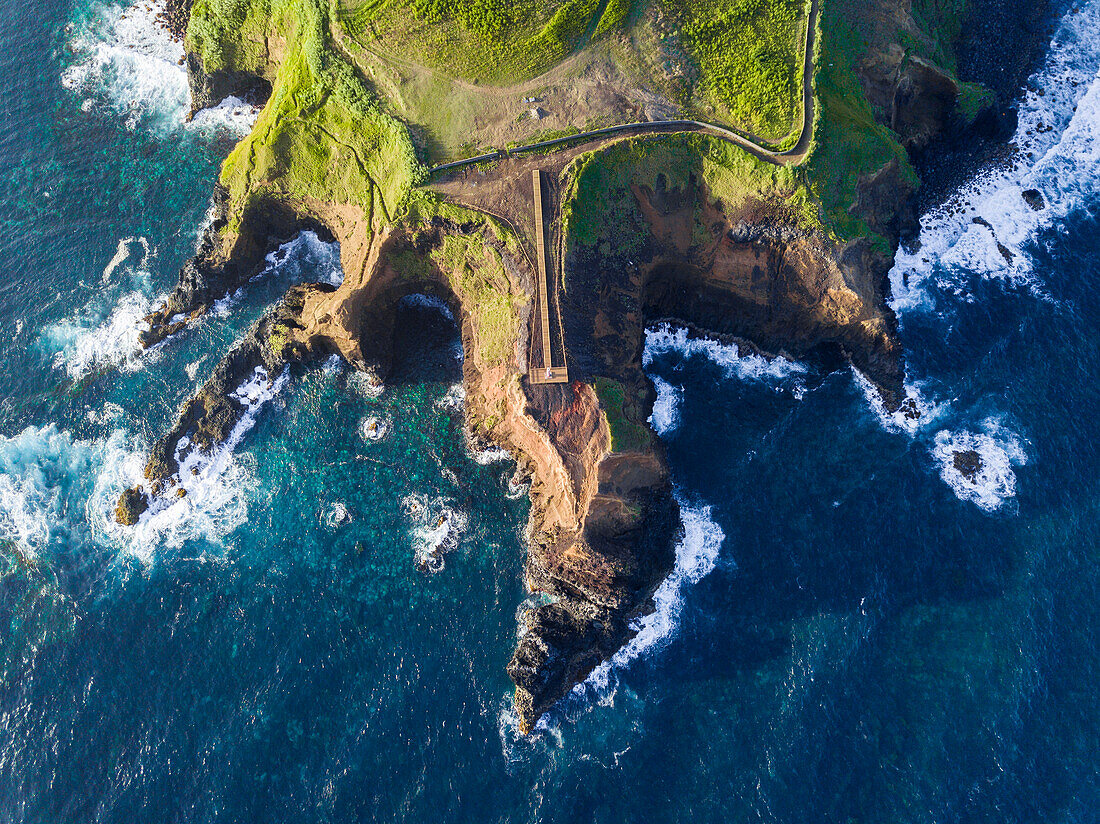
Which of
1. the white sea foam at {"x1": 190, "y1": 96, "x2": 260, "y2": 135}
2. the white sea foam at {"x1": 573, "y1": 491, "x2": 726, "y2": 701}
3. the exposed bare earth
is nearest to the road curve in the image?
the exposed bare earth

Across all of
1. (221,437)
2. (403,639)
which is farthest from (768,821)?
(221,437)

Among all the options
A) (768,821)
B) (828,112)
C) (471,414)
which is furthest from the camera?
(471,414)

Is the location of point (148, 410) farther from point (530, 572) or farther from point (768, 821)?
point (768, 821)

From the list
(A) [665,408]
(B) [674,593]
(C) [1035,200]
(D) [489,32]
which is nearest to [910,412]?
(A) [665,408]

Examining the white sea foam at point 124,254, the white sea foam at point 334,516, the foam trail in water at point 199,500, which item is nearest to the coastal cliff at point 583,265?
the foam trail in water at point 199,500

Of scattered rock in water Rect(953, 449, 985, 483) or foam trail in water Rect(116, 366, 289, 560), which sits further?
foam trail in water Rect(116, 366, 289, 560)

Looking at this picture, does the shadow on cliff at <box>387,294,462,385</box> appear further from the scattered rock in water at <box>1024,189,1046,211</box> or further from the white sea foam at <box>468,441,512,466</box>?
the scattered rock in water at <box>1024,189,1046,211</box>

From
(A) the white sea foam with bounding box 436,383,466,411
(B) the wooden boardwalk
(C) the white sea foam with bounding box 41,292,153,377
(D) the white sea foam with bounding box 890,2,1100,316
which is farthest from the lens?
(C) the white sea foam with bounding box 41,292,153,377

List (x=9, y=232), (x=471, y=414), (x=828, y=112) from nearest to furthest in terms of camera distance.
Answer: (x=828, y=112) → (x=471, y=414) → (x=9, y=232)
